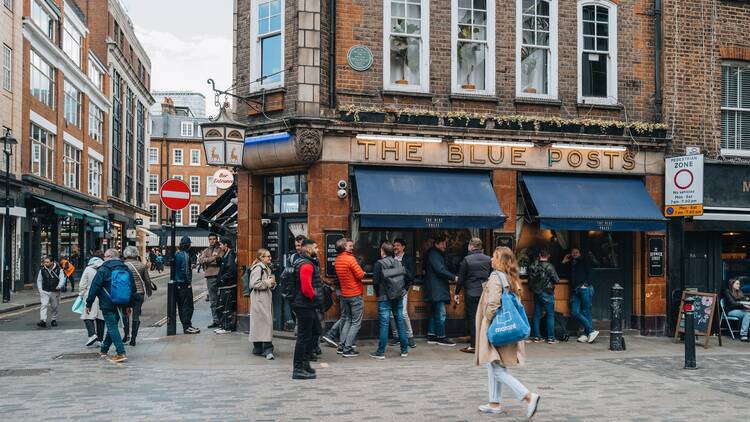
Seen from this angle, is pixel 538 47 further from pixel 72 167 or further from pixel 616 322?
pixel 72 167

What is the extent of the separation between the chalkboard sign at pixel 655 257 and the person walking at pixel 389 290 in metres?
5.93

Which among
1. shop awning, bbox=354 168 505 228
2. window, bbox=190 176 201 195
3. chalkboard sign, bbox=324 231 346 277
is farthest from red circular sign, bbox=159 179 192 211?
window, bbox=190 176 201 195

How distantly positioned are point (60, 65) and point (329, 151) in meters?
29.3

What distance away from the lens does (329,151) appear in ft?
44.8

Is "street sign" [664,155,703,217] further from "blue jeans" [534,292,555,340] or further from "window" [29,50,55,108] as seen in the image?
"window" [29,50,55,108]

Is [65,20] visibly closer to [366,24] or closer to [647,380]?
[366,24]

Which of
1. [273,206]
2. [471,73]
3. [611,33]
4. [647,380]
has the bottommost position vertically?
[647,380]

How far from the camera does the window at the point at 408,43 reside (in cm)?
1433

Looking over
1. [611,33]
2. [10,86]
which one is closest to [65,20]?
→ [10,86]

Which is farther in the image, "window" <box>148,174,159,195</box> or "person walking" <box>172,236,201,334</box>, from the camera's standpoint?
"window" <box>148,174,159,195</box>

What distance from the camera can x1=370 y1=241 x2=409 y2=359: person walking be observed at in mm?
12055

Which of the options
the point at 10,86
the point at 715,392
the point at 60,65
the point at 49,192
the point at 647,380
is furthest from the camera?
the point at 60,65

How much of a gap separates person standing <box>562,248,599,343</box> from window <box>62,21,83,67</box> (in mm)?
33104

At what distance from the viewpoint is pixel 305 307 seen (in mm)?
10023
